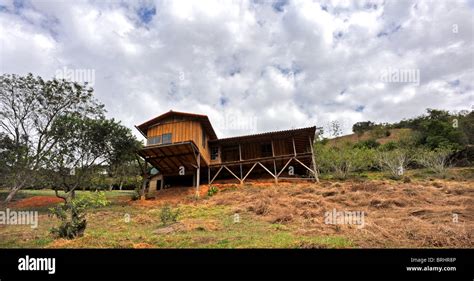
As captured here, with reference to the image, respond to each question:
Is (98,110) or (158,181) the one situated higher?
(98,110)

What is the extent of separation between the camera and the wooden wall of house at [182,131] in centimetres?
2258

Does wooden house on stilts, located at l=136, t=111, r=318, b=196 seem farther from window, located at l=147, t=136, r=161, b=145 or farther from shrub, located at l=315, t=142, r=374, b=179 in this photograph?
shrub, located at l=315, t=142, r=374, b=179

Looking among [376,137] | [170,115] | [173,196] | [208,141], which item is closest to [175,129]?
[170,115]

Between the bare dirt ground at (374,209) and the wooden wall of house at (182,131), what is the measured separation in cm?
456

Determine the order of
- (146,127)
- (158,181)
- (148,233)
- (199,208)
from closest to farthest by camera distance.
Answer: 1. (148,233)
2. (199,208)
3. (146,127)
4. (158,181)

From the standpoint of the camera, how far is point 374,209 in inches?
498

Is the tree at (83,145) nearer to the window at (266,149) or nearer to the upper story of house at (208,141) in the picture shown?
the upper story of house at (208,141)

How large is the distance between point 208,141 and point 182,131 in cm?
377

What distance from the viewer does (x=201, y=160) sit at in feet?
76.2

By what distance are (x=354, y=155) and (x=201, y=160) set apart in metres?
18.1

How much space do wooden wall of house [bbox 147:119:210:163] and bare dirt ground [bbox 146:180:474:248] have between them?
4.56 meters

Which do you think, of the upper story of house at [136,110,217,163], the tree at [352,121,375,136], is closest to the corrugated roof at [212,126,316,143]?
the upper story of house at [136,110,217,163]

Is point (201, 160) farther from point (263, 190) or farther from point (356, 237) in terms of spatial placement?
point (356, 237)
